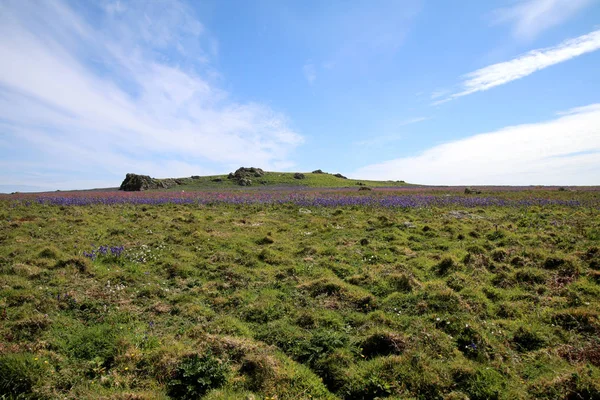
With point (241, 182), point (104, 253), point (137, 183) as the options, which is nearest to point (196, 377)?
point (104, 253)

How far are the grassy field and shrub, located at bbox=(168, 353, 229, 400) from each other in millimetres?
25

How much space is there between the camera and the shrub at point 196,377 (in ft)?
16.3

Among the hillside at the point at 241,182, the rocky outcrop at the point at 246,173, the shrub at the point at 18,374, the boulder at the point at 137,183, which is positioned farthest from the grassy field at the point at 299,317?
the rocky outcrop at the point at 246,173

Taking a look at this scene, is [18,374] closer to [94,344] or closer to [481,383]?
[94,344]

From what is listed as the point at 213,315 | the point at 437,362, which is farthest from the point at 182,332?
the point at 437,362

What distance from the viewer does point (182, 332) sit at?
6.64m

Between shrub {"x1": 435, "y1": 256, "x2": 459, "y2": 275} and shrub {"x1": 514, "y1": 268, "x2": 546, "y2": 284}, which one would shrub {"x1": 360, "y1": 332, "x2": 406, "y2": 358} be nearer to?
shrub {"x1": 435, "y1": 256, "x2": 459, "y2": 275}

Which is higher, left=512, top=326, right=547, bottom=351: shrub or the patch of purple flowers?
the patch of purple flowers

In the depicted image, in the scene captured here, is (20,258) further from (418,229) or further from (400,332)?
(418,229)

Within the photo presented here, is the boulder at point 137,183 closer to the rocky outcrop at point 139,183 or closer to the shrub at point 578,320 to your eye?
the rocky outcrop at point 139,183

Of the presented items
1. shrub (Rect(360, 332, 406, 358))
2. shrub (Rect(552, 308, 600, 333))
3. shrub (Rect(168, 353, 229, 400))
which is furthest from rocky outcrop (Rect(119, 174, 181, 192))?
shrub (Rect(552, 308, 600, 333))

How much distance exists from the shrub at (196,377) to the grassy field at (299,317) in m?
0.02

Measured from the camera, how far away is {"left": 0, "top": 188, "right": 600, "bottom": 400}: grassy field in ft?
16.8

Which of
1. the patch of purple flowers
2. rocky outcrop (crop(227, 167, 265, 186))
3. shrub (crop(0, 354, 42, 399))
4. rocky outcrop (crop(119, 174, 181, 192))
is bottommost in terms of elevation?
shrub (crop(0, 354, 42, 399))
